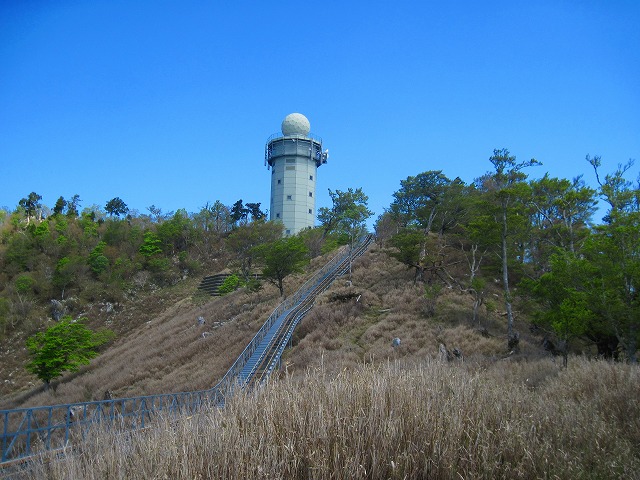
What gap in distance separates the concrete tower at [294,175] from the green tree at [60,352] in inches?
1427

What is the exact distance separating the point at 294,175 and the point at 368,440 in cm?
6266

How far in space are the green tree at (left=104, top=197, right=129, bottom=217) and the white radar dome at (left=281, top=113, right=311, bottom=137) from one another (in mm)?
32308

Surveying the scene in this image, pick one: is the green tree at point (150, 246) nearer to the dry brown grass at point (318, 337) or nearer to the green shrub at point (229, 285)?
the green shrub at point (229, 285)

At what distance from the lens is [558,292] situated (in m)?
18.0

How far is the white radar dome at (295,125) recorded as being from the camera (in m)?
68.3

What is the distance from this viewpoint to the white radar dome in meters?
68.3

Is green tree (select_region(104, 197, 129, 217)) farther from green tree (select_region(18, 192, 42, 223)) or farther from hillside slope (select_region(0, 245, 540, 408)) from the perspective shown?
hillside slope (select_region(0, 245, 540, 408))

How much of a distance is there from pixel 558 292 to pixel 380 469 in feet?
51.9

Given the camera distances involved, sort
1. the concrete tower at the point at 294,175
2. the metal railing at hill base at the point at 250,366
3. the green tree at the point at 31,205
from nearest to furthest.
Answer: the metal railing at hill base at the point at 250,366 → the concrete tower at the point at 294,175 → the green tree at the point at 31,205

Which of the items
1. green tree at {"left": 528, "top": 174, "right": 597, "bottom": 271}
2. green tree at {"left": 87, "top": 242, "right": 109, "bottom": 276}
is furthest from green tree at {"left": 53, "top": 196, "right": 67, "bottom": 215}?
green tree at {"left": 528, "top": 174, "right": 597, "bottom": 271}

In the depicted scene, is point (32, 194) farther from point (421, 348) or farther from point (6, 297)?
point (421, 348)

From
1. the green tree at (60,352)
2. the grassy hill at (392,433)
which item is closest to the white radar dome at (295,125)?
the green tree at (60,352)

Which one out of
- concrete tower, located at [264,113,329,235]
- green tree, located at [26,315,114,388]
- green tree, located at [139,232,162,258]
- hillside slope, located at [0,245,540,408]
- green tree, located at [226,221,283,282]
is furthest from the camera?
concrete tower, located at [264,113,329,235]

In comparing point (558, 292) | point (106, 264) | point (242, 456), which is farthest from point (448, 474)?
point (106, 264)
